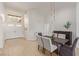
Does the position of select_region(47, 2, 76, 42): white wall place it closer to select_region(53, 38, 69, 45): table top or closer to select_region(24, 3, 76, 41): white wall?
select_region(24, 3, 76, 41): white wall

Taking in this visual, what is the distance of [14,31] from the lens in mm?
2559

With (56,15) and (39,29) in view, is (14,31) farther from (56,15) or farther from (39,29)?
(56,15)

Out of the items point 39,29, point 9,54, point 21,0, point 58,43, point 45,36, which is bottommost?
point 9,54

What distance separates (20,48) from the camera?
2502 mm

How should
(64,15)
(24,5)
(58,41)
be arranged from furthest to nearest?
(58,41) → (64,15) → (24,5)

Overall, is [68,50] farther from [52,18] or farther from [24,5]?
[24,5]

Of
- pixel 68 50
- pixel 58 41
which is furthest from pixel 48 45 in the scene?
Answer: pixel 68 50

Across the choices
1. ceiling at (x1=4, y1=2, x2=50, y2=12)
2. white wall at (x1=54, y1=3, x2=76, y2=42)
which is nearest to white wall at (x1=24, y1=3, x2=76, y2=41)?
white wall at (x1=54, y1=3, x2=76, y2=42)

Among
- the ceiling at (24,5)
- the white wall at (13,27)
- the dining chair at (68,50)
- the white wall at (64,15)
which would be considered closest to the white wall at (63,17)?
the white wall at (64,15)

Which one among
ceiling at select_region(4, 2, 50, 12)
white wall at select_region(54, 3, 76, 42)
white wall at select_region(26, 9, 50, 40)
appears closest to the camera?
ceiling at select_region(4, 2, 50, 12)

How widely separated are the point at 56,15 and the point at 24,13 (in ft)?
2.42

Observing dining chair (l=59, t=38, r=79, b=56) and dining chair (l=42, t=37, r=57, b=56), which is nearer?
dining chair (l=59, t=38, r=79, b=56)

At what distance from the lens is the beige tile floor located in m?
2.32

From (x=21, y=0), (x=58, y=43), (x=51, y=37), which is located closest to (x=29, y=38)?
(x=51, y=37)
